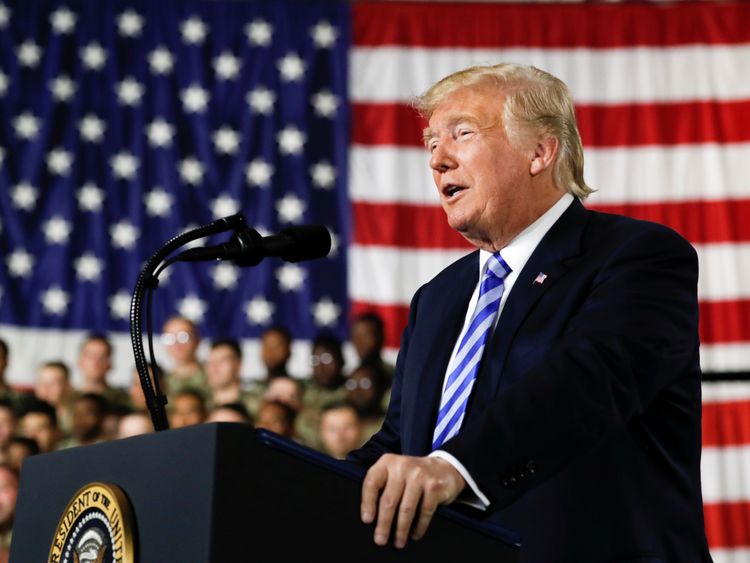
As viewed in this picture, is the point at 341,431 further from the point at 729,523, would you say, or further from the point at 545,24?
the point at 545,24

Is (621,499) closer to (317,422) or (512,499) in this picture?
(512,499)

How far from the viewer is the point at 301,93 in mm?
8320

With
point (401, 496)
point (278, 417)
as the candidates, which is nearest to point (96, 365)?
point (278, 417)

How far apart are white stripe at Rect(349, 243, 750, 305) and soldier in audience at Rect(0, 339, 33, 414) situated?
7.97ft

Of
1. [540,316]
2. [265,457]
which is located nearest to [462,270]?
[540,316]

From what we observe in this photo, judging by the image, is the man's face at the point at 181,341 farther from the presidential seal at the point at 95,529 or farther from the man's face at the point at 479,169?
the presidential seal at the point at 95,529

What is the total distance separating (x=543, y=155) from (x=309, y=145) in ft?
20.2

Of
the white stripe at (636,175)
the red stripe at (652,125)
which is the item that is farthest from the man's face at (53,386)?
the red stripe at (652,125)

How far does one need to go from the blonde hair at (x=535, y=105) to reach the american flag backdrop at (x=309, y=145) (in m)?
5.75

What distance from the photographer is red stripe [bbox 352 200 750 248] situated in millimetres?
8055

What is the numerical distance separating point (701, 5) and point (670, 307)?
23.6ft

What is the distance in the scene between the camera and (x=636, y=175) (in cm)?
817

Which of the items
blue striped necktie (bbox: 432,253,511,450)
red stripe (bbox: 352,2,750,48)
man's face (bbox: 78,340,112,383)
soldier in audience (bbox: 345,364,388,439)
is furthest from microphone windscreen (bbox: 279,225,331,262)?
red stripe (bbox: 352,2,750,48)

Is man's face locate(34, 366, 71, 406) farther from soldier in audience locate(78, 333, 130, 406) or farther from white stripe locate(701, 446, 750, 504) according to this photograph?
white stripe locate(701, 446, 750, 504)
